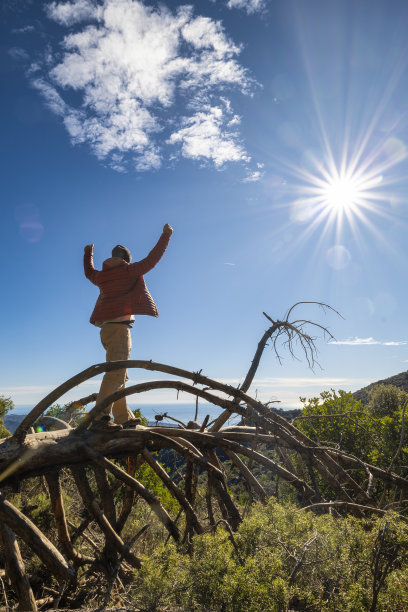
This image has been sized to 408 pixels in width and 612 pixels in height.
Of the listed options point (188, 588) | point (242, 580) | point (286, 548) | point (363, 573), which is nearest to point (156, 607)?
point (188, 588)

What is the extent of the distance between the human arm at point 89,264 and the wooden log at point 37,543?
3080mm

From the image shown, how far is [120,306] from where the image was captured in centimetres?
436

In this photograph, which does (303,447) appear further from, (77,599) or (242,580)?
(77,599)

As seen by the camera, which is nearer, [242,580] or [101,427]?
[242,580]

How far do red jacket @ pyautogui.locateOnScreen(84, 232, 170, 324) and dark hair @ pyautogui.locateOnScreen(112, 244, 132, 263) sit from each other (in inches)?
8.4

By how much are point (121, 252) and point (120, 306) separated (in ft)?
3.33

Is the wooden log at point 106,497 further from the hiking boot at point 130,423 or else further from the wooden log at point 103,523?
the hiking boot at point 130,423

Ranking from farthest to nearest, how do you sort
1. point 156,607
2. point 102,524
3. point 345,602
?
point 102,524, point 156,607, point 345,602

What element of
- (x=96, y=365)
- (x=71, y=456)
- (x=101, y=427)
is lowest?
(x=71, y=456)

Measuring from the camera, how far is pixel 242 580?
5.32ft

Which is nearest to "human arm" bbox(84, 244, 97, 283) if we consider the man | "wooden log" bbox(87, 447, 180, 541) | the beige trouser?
the man

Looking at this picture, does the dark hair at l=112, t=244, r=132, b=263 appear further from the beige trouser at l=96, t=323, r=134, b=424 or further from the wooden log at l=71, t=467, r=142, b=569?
the wooden log at l=71, t=467, r=142, b=569

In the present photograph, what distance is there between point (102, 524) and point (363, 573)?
2.39 metres

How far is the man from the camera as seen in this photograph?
416 cm
